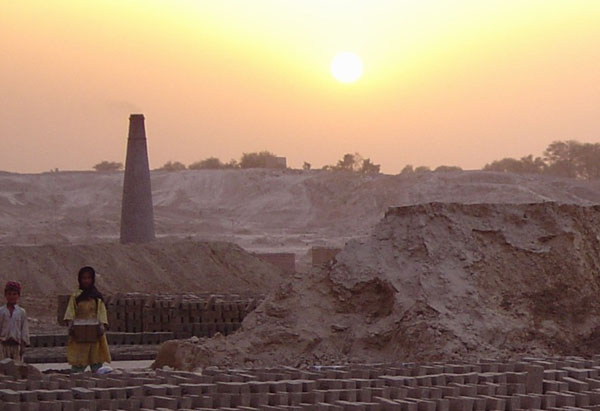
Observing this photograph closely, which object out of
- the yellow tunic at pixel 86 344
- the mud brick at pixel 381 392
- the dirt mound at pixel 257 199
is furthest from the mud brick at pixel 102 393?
the dirt mound at pixel 257 199

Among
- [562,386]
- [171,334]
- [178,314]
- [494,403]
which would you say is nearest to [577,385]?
[562,386]

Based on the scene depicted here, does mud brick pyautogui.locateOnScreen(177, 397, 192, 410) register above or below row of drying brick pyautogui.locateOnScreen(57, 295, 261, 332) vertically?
below

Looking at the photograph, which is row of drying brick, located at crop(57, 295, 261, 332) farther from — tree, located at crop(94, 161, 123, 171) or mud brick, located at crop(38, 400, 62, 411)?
tree, located at crop(94, 161, 123, 171)

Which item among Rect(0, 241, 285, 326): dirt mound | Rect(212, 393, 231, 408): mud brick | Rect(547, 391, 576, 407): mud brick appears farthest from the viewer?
Rect(0, 241, 285, 326): dirt mound

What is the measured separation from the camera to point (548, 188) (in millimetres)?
59281

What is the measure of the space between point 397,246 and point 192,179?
56730mm

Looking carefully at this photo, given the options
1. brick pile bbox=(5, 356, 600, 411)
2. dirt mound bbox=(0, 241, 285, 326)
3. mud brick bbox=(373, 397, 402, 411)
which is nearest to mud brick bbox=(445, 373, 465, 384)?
brick pile bbox=(5, 356, 600, 411)

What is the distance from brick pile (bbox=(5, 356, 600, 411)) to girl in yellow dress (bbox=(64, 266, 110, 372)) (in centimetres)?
89

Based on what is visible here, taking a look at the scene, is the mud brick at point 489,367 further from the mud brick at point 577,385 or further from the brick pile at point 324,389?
the mud brick at point 577,385

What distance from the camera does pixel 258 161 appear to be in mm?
79438

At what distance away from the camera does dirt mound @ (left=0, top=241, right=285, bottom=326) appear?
83.8 feet

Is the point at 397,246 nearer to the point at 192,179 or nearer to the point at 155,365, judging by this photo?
the point at 155,365

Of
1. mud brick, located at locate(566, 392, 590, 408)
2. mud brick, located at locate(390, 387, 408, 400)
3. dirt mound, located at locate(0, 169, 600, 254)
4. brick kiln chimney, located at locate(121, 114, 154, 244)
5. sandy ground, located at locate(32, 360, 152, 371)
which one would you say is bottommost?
sandy ground, located at locate(32, 360, 152, 371)

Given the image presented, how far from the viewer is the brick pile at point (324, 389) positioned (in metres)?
7.82
